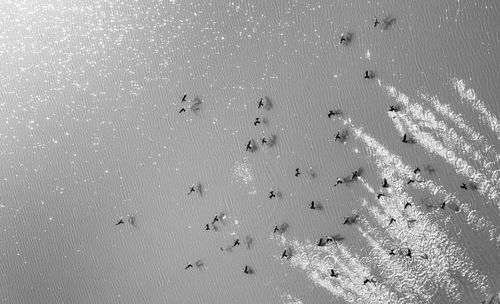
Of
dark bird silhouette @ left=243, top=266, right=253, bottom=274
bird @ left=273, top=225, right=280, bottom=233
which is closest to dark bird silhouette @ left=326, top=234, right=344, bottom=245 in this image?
bird @ left=273, top=225, right=280, bottom=233

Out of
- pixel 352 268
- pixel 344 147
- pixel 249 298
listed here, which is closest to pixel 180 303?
pixel 249 298

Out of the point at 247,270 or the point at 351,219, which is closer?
the point at 351,219

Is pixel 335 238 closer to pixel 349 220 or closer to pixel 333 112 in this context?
pixel 349 220

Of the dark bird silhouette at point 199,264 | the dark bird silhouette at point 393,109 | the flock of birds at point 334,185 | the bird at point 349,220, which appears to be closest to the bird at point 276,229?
the flock of birds at point 334,185

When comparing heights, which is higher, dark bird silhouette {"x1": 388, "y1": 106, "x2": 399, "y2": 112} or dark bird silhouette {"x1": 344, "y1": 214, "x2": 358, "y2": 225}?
dark bird silhouette {"x1": 388, "y1": 106, "x2": 399, "y2": 112}

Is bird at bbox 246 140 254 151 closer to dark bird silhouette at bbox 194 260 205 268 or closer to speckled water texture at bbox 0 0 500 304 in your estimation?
speckled water texture at bbox 0 0 500 304

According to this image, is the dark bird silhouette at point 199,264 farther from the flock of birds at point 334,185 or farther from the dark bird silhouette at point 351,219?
the dark bird silhouette at point 351,219

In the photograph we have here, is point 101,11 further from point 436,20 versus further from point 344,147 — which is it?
point 436,20

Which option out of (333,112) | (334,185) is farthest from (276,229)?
(333,112)
